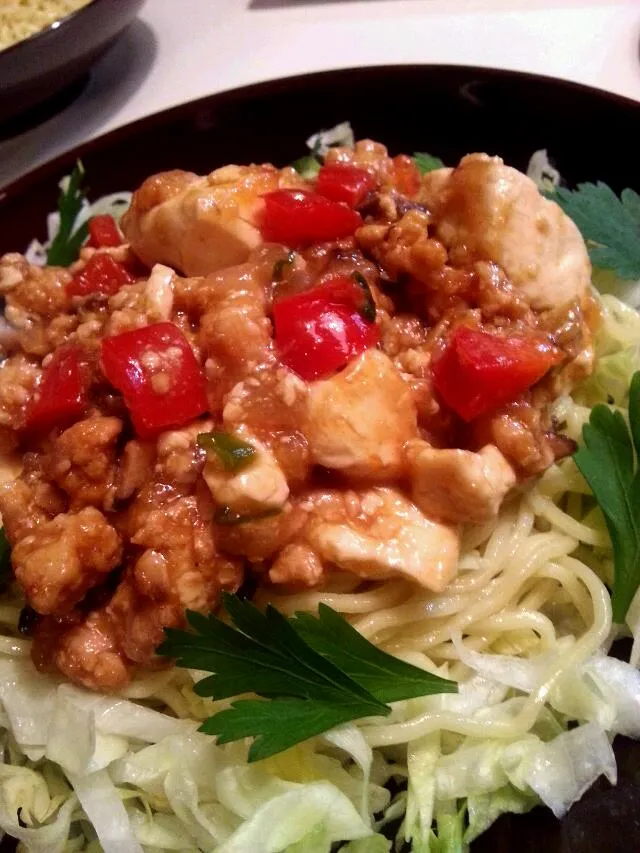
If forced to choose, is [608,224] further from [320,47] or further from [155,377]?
[320,47]

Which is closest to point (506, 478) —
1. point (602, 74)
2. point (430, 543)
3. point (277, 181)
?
point (430, 543)

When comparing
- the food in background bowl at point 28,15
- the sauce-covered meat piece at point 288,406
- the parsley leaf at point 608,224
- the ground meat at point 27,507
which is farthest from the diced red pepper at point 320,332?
the food in background bowl at point 28,15

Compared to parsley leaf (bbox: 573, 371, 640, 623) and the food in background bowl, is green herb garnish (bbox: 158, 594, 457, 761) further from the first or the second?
the food in background bowl

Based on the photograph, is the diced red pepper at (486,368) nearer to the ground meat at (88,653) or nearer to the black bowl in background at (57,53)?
the ground meat at (88,653)

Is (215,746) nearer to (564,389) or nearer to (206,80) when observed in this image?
(564,389)

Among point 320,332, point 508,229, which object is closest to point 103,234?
point 320,332

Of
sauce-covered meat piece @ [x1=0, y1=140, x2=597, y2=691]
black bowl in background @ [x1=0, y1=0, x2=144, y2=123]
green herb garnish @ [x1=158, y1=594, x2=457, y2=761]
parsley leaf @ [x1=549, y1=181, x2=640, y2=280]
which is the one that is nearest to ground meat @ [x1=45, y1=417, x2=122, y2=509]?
sauce-covered meat piece @ [x1=0, y1=140, x2=597, y2=691]
